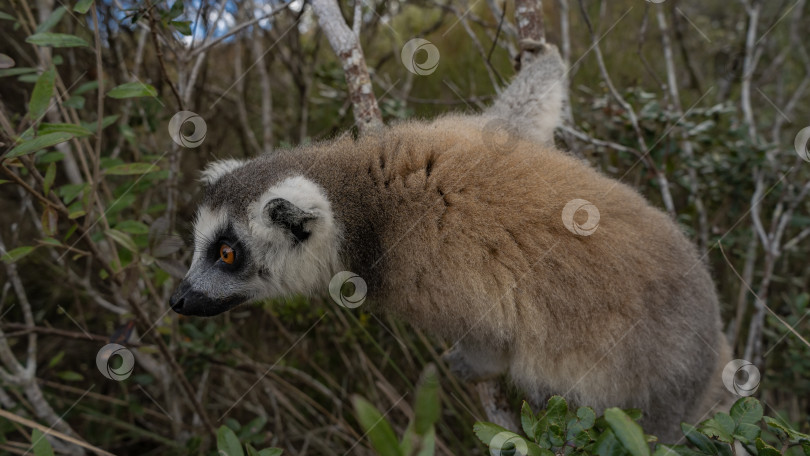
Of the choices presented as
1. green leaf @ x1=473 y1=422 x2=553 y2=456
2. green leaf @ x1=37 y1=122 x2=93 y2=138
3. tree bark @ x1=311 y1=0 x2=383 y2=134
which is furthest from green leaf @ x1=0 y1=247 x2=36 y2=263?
green leaf @ x1=473 y1=422 x2=553 y2=456

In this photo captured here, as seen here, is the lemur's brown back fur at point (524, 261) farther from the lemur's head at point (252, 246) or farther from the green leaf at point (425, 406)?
the green leaf at point (425, 406)

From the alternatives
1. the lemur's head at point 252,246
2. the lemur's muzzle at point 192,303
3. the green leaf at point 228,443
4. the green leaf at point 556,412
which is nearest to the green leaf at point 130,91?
the lemur's head at point 252,246

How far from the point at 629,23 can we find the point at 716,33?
3.62 feet

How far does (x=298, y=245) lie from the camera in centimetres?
288

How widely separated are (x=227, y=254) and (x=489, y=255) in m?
1.37

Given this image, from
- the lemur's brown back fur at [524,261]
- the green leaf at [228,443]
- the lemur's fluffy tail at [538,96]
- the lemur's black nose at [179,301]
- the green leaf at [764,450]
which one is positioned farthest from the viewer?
the lemur's fluffy tail at [538,96]

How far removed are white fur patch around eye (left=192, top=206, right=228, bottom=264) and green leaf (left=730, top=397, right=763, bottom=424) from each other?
2362mm

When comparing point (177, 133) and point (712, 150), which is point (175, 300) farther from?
point (712, 150)

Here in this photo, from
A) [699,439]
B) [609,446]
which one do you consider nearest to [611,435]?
[609,446]

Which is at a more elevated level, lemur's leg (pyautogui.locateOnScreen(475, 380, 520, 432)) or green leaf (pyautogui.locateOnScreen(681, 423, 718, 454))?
green leaf (pyautogui.locateOnScreen(681, 423, 718, 454))

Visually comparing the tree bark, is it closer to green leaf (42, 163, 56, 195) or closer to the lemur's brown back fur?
the lemur's brown back fur

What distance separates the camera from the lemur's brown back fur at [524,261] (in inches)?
103

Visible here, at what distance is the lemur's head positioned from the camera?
2729 mm

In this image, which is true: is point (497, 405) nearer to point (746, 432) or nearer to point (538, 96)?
point (746, 432)
